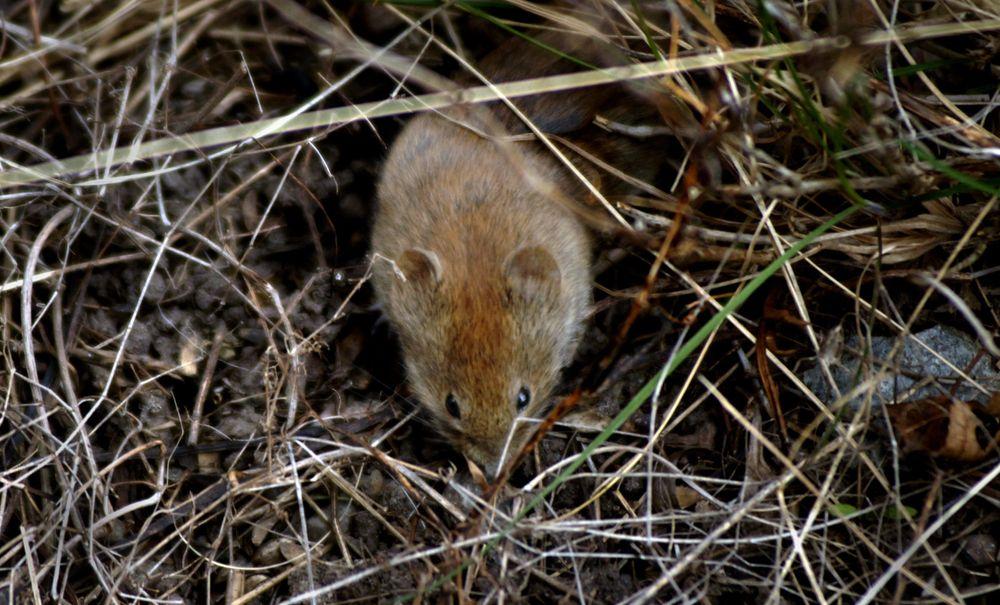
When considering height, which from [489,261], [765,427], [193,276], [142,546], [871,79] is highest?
[871,79]

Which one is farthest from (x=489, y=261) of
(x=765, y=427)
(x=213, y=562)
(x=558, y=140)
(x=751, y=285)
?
(x=213, y=562)

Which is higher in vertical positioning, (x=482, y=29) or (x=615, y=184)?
(x=482, y=29)

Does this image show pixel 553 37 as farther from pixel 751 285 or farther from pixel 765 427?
pixel 765 427

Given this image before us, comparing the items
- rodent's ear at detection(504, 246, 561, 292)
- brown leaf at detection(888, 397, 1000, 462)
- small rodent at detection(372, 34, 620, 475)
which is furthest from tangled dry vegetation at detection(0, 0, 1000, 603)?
rodent's ear at detection(504, 246, 561, 292)

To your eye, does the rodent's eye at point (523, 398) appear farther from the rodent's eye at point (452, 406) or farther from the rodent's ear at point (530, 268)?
the rodent's ear at point (530, 268)

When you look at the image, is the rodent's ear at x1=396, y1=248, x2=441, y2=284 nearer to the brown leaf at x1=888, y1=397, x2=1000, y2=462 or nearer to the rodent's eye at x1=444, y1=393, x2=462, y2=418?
the rodent's eye at x1=444, y1=393, x2=462, y2=418

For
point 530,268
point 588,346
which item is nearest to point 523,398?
point 530,268
